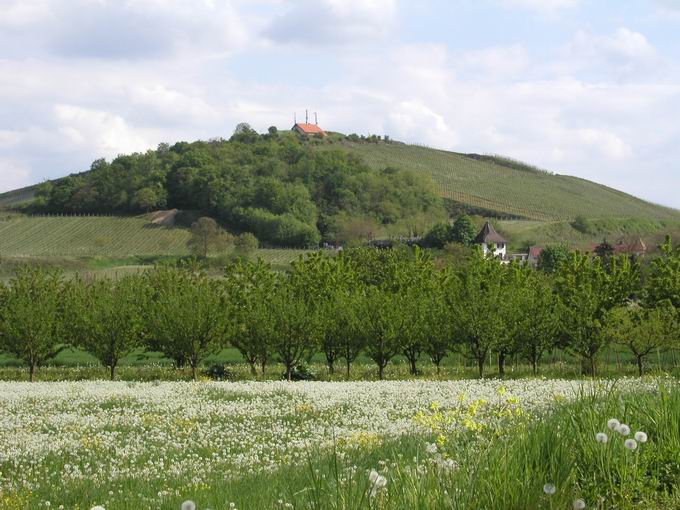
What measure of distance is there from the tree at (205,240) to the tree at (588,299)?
8863 centimetres

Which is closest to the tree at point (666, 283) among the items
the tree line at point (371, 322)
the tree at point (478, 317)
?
the tree line at point (371, 322)

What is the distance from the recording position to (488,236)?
478 ft

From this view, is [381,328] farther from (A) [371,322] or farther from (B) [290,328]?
(B) [290,328]

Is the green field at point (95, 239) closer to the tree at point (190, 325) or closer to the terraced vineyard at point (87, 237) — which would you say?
the terraced vineyard at point (87, 237)

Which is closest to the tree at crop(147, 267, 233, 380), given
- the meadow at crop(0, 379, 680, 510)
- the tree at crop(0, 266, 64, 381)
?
the tree at crop(0, 266, 64, 381)

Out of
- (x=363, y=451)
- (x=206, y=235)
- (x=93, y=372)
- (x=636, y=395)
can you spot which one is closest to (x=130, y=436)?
(x=363, y=451)

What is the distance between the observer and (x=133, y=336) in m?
47.8

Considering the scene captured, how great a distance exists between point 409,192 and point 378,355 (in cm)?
13183

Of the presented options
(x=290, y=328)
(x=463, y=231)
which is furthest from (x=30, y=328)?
(x=463, y=231)

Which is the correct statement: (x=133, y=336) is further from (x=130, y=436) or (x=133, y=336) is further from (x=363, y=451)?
(x=363, y=451)

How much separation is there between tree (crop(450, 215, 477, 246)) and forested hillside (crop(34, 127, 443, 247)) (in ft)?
83.2

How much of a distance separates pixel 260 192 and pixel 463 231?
4496cm

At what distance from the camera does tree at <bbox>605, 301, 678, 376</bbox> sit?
1757 inches

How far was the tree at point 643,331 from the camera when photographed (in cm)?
4462
